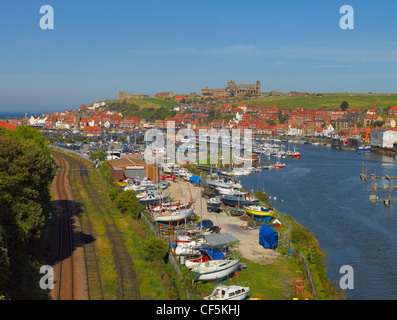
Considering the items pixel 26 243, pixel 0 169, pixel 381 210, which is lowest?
pixel 381 210

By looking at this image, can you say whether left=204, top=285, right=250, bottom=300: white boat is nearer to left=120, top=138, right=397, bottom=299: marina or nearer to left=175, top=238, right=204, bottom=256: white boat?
left=120, top=138, right=397, bottom=299: marina

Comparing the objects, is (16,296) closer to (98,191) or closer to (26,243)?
(26,243)

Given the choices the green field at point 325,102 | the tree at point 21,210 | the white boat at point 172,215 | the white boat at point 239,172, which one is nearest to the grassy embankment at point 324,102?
the green field at point 325,102

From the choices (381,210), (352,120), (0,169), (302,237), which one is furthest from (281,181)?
(352,120)

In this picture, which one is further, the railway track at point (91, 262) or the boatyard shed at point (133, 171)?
the boatyard shed at point (133, 171)

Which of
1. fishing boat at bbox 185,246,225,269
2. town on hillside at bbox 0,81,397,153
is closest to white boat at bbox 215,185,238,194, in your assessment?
fishing boat at bbox 185,246,225,269

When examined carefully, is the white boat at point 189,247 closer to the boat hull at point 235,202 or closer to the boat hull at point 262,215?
the boat hull at point 262,215
